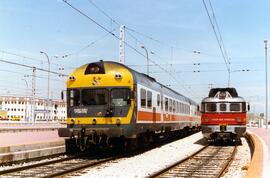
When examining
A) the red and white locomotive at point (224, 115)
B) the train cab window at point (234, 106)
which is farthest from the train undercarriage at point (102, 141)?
the train cab window at point (234, 106)

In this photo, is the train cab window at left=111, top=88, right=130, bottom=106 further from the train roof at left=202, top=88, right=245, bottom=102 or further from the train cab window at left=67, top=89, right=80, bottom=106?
the train roof at left=202, top=88, right=245, bottom=102

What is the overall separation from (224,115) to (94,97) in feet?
28.0

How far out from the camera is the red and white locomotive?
21.4m

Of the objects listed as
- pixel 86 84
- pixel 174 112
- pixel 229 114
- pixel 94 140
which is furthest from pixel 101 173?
pixel 174 112

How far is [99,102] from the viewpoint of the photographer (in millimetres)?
15555

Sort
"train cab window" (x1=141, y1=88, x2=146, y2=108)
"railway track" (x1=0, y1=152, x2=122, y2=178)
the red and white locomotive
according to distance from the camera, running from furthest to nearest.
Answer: the red and white locomotive < "train cab window" (x1=141, y1=88, x2=146, y2=108) < "railway track" (x1=0, y1=152, x2=122, y2=178)

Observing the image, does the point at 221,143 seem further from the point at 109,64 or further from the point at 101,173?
the point at 101,173

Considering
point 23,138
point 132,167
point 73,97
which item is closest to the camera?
point 132,167

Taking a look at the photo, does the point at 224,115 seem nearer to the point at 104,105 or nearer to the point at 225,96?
the point at 225,96

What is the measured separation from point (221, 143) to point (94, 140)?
11.3 meters

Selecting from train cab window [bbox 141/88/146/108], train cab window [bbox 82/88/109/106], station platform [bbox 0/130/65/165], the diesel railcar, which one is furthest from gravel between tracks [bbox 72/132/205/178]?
station platform [bbox 0/130/65/165]

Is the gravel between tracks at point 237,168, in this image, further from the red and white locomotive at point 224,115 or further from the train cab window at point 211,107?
the train cab window at point 211,107

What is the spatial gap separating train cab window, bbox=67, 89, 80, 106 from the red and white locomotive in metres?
8.49

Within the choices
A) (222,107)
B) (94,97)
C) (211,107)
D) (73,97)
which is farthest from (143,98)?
(222,107)
